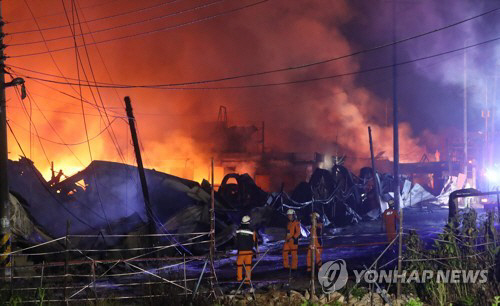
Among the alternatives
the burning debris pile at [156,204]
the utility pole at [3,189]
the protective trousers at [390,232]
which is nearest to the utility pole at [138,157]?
the burning debris pile at [156,204]

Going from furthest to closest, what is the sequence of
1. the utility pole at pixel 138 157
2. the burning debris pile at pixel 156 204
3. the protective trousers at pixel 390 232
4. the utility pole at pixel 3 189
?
the burning debris pile at pixel 156 204
the utility pole at pixel 138 157
the protective trousers at pixel 390 232
the utility pole at pixel 3 189

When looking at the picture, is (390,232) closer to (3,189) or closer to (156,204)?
(156,204)

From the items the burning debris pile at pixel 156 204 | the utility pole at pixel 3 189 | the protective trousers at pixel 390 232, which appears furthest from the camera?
the burning debris pile at pixel 156 204

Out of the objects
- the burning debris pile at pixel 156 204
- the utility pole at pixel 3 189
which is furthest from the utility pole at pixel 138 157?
the utility pole at pixel 3 189

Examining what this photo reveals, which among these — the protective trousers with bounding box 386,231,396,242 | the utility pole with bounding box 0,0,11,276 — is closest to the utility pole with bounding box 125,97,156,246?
the utility pole with bounding box 0,0,11,276

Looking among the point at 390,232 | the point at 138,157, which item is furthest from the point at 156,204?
the point at 390,232

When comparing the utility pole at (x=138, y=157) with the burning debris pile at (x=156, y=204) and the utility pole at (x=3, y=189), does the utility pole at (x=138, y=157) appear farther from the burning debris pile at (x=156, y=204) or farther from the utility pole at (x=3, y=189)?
the utility pole at (x=3, y=189)

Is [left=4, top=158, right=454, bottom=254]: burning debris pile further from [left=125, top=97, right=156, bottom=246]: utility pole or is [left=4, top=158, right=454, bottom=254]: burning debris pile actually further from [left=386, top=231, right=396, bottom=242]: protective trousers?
[left=386, top=231, right=396, bottom=242]: protective trousers

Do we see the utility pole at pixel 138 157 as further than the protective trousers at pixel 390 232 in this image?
Yes

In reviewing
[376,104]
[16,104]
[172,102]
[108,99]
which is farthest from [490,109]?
[16,104]

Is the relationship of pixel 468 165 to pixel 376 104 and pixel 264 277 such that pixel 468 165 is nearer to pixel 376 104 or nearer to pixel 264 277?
pixel 376 104

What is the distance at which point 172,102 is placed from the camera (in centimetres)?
4141

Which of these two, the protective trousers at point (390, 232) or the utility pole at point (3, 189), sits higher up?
the utility pole at point (3, 189)

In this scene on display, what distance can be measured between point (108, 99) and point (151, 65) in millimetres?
4488
